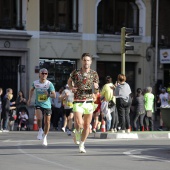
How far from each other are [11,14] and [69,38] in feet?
10.8

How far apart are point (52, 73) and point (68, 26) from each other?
2.59 metres

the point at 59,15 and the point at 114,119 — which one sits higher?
the point at 59,15

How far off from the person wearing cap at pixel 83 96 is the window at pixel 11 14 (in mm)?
19793

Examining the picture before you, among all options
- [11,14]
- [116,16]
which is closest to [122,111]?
[11,14]

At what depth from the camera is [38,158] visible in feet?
41.4

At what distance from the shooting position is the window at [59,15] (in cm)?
3466

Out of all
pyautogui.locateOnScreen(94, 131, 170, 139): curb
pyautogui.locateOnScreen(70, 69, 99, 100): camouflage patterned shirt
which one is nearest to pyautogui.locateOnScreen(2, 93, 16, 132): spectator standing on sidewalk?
pyautogui.locateOnScreen(94, 131, 170, 139): curb

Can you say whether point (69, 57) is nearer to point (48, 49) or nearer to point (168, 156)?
point (48, 49)

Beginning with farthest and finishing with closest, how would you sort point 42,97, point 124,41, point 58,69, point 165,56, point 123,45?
point 165,56, point 58,69, point 124,41, point 123,45, point 42,97

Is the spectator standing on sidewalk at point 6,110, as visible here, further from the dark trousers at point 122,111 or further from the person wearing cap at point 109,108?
the dark trousers at point 122,111

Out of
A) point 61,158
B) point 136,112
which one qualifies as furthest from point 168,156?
point 136,112

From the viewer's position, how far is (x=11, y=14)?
33.7 m

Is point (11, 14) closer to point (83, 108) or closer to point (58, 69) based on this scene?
point (58, 69)

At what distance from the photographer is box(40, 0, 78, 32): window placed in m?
34.7
